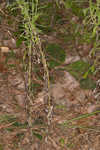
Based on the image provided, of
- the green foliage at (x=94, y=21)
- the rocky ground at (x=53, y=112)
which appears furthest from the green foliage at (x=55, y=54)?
the green foliage at (x=94, y=21)

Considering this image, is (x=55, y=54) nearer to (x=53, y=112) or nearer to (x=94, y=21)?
(x=53, y=112)

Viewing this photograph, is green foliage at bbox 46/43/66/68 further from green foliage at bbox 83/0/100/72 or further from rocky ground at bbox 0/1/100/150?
green foliage at bbox 83/0/100/72

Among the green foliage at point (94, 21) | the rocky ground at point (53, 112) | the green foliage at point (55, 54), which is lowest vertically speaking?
the rocky ground at point (53, 112)

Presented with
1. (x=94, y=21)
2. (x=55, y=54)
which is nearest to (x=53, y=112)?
(x=55, y=54)

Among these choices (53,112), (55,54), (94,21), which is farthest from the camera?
(55,54)

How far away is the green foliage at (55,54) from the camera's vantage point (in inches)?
62.5

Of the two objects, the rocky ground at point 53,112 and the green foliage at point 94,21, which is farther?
the rocky ground at point 53,112

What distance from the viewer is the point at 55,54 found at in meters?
1.59

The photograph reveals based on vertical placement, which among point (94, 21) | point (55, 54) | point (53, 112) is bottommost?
point (53, 112)

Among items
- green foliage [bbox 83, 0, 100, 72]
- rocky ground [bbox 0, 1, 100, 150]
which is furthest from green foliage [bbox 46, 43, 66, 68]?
green foliage [bbox 83, 0, 100, 72]

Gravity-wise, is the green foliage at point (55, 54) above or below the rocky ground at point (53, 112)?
above

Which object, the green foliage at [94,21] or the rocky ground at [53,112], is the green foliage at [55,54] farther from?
the green foliage at [94,21]

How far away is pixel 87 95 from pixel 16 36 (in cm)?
73

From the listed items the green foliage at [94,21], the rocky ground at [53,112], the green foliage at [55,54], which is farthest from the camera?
the green foliage at [55,54]
